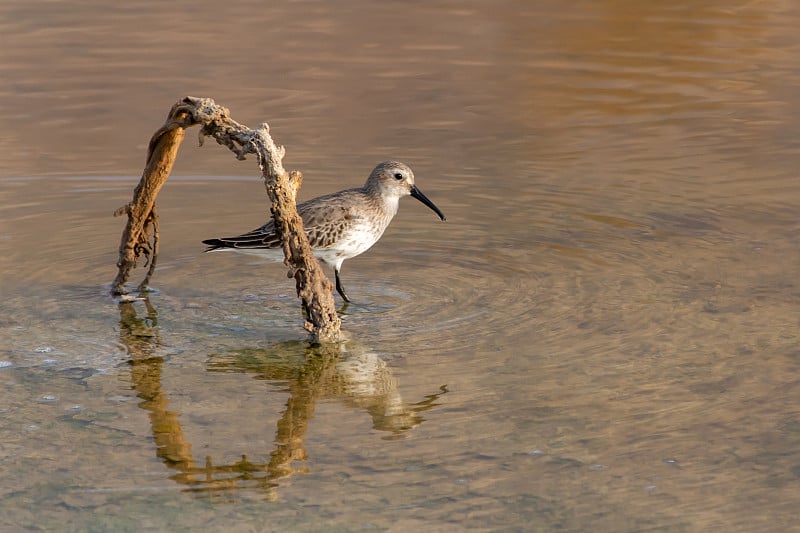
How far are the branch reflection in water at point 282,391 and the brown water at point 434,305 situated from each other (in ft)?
0.07

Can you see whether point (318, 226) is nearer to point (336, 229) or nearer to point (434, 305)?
point (336, 229)

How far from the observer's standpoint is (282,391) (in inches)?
281

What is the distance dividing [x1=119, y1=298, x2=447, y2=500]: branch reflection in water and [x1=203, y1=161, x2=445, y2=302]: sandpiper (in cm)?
83

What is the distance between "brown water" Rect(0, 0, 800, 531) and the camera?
5.87m

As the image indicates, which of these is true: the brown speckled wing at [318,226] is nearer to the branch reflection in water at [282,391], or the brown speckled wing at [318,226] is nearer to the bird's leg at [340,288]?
the bird's leg at [340,288]

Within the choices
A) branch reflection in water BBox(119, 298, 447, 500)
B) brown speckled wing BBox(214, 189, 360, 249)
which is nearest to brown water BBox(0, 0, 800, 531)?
branch reflection in water BBox(119, 298, 447, 500)

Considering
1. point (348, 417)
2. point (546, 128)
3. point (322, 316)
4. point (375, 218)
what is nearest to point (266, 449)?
point (348, 417)

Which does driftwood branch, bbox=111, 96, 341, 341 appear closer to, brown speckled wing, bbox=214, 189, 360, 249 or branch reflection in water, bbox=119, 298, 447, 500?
branch reflection in water, bbox=119, 298, 447, 500

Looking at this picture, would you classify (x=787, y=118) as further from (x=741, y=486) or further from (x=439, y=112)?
(x=741, y=486)

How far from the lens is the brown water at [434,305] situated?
5.87 m

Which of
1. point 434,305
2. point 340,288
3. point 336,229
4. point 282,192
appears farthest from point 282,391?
point 336,229

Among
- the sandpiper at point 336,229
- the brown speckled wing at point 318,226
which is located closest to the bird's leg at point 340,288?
the sandpiper at point 336,229

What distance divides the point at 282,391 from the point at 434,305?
170 centimetres

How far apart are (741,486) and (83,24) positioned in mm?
15129
